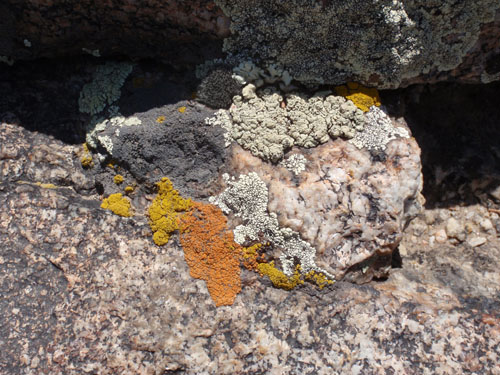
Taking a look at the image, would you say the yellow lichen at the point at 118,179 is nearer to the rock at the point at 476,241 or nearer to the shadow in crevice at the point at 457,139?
the shadow in crevice at the point at 457,139

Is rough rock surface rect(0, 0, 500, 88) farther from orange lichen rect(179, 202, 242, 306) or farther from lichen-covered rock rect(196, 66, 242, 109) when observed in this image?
orange lichen rect(179, 202, 242, 306)

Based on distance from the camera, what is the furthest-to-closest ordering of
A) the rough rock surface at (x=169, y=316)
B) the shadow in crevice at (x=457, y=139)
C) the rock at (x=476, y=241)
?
the shadow in crevice at (x=457, y=139) < the rock at (x=476, y=241) < the rough rock surface at (x=169, y=316)

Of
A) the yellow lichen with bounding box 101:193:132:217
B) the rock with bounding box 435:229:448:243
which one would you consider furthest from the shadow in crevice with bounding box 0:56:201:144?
the rock with bounding box 435:229:448:243

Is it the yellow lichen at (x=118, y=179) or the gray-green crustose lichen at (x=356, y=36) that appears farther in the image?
the yellow lichen at (x=118, y=179)

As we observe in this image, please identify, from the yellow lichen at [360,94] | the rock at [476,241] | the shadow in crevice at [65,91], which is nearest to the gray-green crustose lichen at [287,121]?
the yellow lichen at [360,94]

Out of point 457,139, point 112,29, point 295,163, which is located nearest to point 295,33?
point 295,163

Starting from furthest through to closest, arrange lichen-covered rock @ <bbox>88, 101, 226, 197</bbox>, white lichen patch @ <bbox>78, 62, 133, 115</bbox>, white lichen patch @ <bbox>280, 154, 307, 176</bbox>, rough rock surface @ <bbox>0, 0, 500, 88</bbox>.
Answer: white lichen patch @ <bbox>78, 62, 133, 115</bbox>, lichen-covered rock @ <bbox>88, 101, 226, 197</bbox>, white lichen patch @ <bbox>280, 154, 307, 176</bbox>, rough rock surface @ <bbox>0, 0, 500, 88</bbox>
